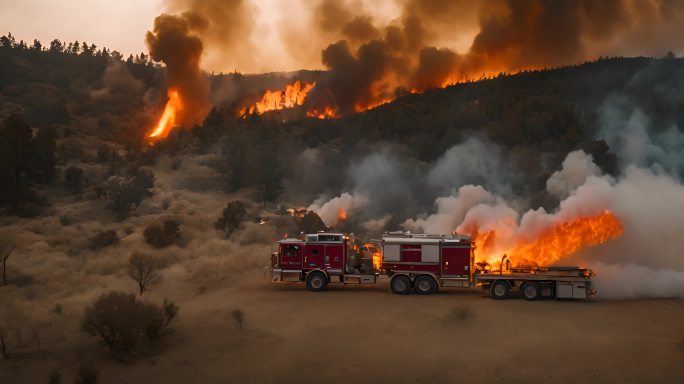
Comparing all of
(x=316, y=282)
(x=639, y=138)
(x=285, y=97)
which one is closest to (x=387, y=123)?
(x=639, y=138)

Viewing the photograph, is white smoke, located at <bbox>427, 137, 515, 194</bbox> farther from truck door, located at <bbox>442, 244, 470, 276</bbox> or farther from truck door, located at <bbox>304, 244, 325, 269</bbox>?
truck door, located at <bbox>304, 244, 325, 269</bbox>

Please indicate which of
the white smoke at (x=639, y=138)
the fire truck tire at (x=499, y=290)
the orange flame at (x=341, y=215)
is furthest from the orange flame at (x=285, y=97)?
the fire truck tire at (x=499, y=290)

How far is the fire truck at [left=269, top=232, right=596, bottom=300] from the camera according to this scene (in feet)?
87.9

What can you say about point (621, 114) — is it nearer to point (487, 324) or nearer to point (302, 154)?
→ point (302, 154)

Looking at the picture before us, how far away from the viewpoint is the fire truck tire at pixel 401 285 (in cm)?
2889

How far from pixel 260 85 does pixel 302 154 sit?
79607 millimetres

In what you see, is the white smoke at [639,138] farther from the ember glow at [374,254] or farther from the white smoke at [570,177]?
the ember glow at [374,254]

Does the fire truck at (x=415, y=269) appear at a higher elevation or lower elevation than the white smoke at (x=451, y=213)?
lower

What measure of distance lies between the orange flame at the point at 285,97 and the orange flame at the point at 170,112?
3244 cm

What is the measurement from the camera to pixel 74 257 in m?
36.6

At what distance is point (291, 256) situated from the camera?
98.9ft

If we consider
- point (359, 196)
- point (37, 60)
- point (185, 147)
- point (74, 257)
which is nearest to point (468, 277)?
point (74, 257)

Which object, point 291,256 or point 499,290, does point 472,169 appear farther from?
point 291,256

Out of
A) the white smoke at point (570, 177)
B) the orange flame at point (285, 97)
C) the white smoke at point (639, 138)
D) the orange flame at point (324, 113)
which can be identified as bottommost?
the white smoke at point (570, 177)
